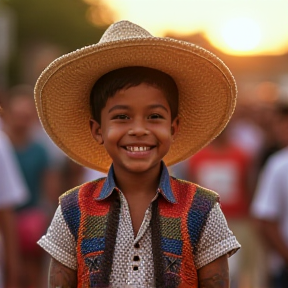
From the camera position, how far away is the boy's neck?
486cm

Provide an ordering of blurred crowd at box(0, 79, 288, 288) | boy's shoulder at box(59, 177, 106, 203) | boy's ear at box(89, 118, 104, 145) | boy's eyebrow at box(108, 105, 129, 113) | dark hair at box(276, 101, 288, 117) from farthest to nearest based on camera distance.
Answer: dark hair at box(276, 101, 288, 117) → blurred crowd at box(0, 79, 288, 288) → boy's ear at box(89, 118, 104, 145) → boy's shoulder at box(59, 177, 106, 203) → boy's eyebrow at box(108, 105, 129, 113)

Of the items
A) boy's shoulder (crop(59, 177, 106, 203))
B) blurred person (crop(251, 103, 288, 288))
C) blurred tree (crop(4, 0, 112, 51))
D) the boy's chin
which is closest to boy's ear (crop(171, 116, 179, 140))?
the boy's chin

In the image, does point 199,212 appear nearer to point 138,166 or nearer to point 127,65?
point 138,166

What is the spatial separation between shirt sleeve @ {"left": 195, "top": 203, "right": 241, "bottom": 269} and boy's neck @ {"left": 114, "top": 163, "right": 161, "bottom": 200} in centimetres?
30

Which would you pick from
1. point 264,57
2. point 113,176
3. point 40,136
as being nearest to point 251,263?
point 40,136

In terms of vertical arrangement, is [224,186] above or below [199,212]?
above

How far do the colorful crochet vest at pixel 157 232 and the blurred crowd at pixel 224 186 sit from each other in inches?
185

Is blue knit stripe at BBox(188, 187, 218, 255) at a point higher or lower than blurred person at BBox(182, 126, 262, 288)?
lower

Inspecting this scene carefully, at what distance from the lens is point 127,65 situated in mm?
4812

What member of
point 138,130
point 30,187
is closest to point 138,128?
point 138,130

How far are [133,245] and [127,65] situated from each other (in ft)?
2.57

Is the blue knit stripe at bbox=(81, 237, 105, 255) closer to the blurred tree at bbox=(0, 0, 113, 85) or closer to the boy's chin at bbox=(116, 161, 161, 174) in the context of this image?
the boy's chin at bbox=(116, 161, 161, 174)

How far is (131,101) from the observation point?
4730mm

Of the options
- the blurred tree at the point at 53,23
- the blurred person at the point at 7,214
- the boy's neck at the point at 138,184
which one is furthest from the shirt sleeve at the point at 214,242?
the blurred tree at the point at 53,23
